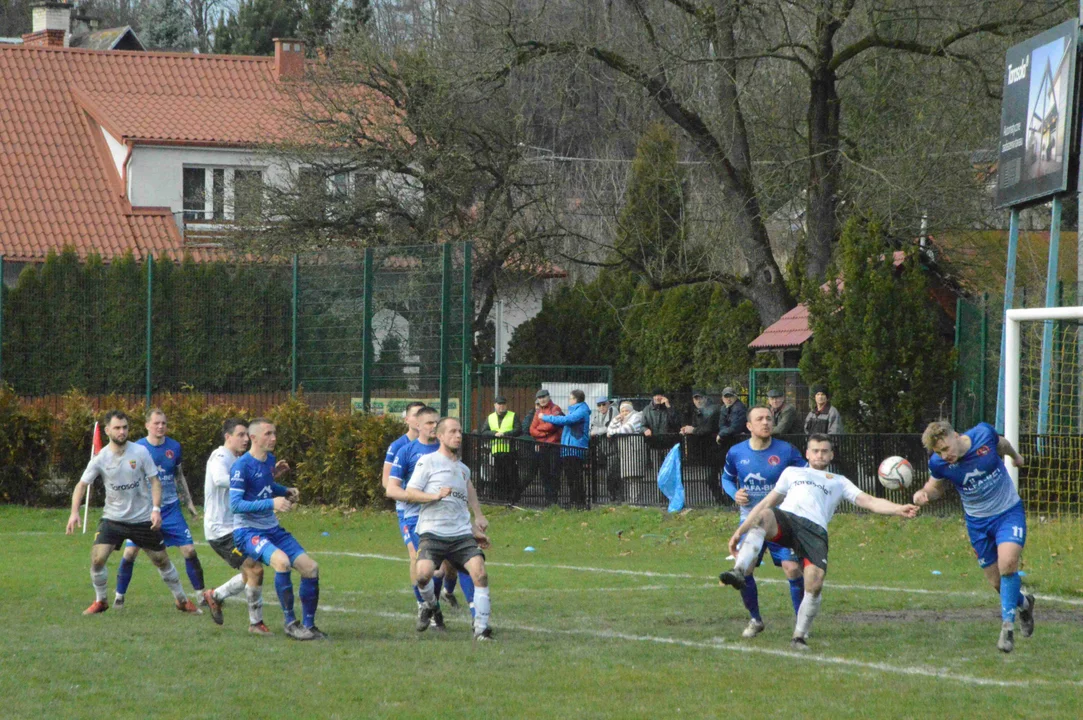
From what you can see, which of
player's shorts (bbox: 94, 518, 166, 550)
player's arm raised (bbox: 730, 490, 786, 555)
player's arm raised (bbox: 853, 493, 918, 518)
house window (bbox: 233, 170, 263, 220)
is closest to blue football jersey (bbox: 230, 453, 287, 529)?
player's shorts (bbox: 94, 518, 166, 550)

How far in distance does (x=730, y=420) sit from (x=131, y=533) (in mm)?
9731

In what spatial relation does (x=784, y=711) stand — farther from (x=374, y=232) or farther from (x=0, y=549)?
(x=374, y=232)

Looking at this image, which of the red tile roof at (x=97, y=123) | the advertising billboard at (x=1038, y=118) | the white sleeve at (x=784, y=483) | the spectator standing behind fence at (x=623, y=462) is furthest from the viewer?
the red tile roof at (x=97, y=123)

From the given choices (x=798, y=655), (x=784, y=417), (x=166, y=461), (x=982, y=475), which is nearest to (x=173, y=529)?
(x=166, y=461)

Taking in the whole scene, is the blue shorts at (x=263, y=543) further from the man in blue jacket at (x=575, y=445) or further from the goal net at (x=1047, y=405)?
the man in blue jacket at (x=575, y=445)

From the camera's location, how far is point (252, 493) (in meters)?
11.1

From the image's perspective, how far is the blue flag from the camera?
20.3 metres

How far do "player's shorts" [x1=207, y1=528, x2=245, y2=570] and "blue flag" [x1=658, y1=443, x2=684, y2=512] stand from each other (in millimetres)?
10094

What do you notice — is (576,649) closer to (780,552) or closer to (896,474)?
(780,552)

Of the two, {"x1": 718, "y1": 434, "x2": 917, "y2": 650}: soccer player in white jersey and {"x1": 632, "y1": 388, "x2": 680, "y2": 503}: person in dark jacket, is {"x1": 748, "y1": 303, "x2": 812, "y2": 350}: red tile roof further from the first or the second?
{"x1": 718, "y1": 434, "x2": 917, "y2": 650}: soccer player in white jersey

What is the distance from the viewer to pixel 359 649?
10.0 meters

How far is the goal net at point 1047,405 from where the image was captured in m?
13.2

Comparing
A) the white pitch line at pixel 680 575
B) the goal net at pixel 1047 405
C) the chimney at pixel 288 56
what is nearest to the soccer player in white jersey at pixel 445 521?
the white pitch line at pixel 680 575

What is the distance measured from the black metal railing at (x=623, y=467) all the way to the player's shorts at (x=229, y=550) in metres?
10.0
